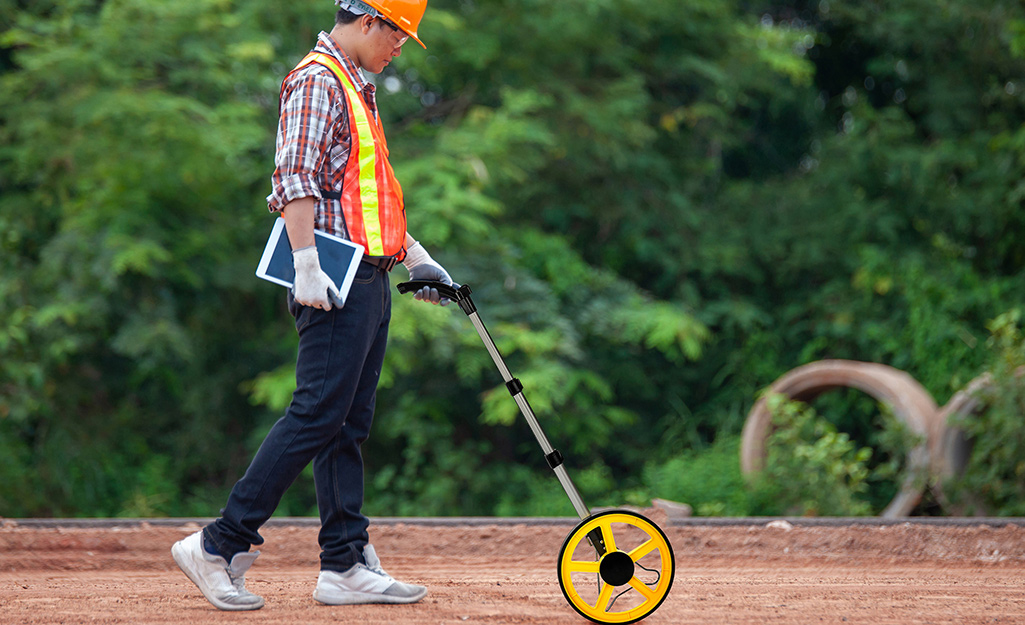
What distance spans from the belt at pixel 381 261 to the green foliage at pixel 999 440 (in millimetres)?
4513

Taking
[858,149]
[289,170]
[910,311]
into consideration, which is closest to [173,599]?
[289,170]

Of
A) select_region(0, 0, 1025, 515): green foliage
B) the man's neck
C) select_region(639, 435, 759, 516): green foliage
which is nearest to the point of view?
the man's neck

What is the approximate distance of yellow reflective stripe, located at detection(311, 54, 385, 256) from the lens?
2.86 m

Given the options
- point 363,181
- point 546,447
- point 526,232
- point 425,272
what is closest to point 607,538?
point 546,447

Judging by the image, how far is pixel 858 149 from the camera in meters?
9.98

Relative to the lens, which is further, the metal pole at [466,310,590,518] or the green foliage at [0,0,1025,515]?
the green foliage at [0,0,1025,515]

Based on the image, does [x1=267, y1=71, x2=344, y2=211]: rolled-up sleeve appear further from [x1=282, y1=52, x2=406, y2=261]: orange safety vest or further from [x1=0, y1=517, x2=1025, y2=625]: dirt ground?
[x1=0, y1=517, x2=1025, y2=625]: dirt ground

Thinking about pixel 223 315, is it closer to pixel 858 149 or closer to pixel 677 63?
pixel 677 63

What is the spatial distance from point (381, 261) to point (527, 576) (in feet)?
4.86

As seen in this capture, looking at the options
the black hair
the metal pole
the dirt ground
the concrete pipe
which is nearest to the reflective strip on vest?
the black hair

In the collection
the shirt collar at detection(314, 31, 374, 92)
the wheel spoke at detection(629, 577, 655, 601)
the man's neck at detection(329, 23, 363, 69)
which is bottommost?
the wheel spoke at detection(629, 577, 655, 601)

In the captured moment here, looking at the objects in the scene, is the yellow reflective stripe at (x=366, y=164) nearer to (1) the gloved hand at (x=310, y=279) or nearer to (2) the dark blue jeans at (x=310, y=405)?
(2) the dark blue jeans at (x=310, y=405)

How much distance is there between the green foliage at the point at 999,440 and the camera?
19.4 ft

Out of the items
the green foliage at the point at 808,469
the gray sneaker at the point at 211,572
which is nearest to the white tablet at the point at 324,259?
the gray sneaker at the point at 211,572
